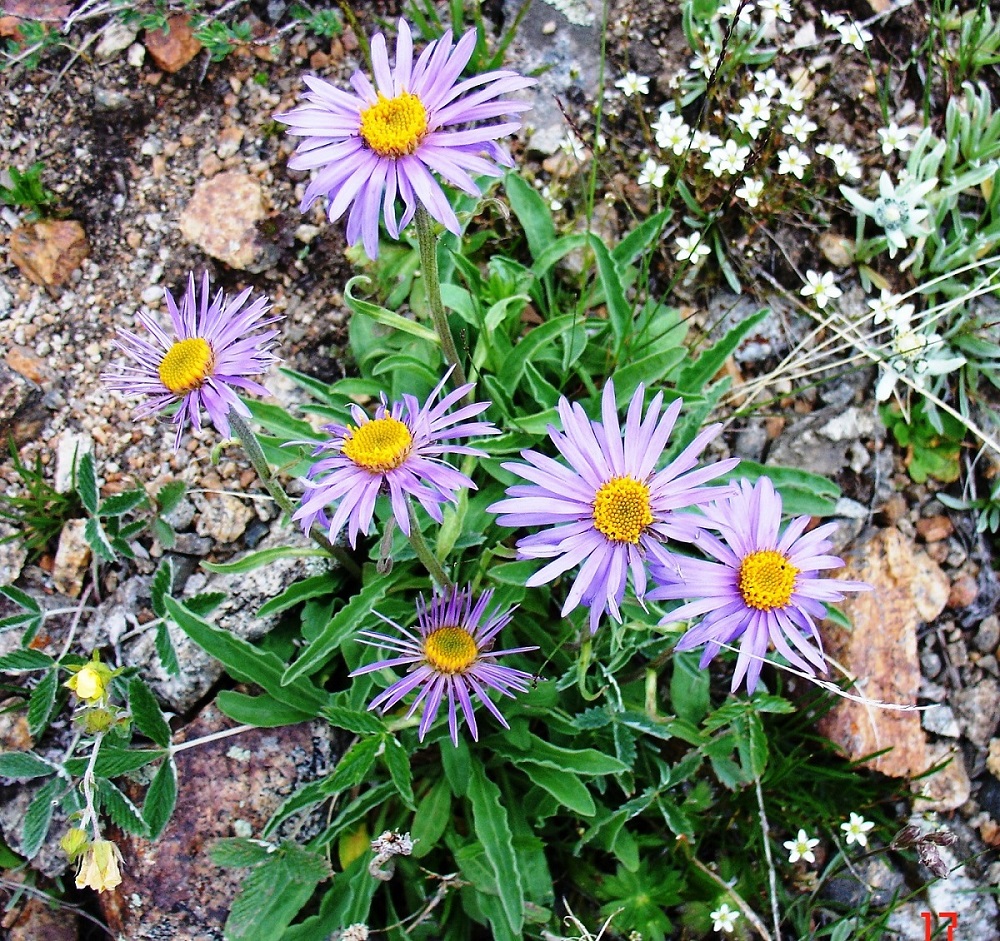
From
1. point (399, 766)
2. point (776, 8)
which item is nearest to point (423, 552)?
point (399, 766)

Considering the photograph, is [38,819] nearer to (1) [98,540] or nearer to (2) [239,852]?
(2) [239,852]

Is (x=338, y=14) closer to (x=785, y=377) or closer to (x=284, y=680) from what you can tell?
(x=785, y=377)

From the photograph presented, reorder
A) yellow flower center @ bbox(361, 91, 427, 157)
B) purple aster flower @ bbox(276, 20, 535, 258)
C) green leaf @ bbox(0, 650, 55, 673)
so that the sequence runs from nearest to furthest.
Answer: purple aster flower @ bbox(276, 20, 535, 258), yellow flower center @ bbox(361, 91, 427, 157), green leaf @ bbox(0, 650, 55, 673)

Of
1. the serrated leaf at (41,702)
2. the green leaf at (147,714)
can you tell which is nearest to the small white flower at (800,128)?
the green leaf at (147,714)

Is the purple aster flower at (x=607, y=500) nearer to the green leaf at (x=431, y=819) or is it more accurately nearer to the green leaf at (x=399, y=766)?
the green leaf at (x=399, y=766)

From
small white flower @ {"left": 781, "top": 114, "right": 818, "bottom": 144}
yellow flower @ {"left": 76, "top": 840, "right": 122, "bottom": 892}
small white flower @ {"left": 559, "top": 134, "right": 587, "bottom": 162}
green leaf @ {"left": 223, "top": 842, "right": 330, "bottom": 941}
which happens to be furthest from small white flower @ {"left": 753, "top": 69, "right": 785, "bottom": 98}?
yellow flower @ {"left": 76, "top": 840, "right": 122, "bottom": 892}

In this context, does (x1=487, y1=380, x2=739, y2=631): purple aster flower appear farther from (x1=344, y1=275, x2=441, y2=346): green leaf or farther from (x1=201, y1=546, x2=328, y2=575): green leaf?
(x1=201, y1=546, x2=328, y2=575): green leaf
